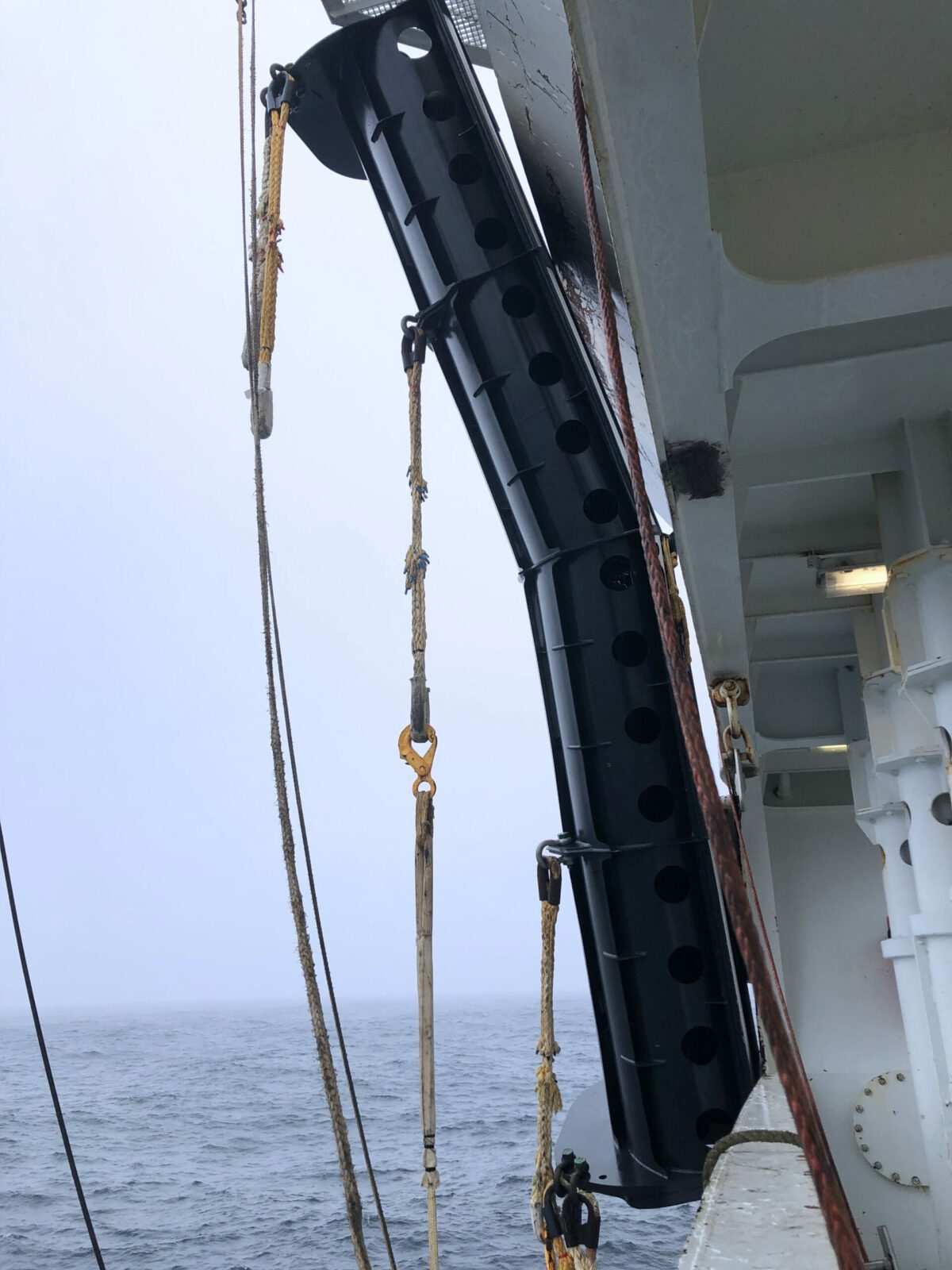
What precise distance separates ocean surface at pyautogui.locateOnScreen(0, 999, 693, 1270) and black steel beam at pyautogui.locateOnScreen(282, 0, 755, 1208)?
447 inches

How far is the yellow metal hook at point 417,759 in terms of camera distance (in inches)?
116

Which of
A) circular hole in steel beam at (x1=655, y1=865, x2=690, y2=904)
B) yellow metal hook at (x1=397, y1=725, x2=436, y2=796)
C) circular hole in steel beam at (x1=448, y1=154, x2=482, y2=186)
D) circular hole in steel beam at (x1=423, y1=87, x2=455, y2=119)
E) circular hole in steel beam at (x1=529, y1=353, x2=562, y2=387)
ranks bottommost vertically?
circular hole in steel beam at (x1=655, y1=865, x2=690, y2=904)

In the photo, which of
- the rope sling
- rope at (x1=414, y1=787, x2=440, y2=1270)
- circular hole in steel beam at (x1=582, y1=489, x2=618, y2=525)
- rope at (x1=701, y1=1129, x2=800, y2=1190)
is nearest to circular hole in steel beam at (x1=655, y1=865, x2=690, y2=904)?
the rope sling

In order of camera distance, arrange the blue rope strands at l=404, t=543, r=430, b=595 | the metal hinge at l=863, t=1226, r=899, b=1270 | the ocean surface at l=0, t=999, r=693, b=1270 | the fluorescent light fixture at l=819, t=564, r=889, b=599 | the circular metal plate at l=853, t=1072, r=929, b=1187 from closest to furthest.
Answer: the blue rope strands at l=404, t=543, r=430, b=595, the fluorescent light fixture at l=819, t=564, r=889, b=599, the metal hinge at l=863, t=1226, r=899, b=1270, the circular metal plate at l=853, t=1072, r=929, b=1187, the ocean surface at l=0, t=999, r=693, b=1270

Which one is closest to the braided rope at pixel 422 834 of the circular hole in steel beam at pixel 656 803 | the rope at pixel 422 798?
the rope at pixel 422 798

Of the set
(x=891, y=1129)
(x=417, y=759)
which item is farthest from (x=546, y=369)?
(x=891, y=1129)

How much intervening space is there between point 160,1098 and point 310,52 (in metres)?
36.0

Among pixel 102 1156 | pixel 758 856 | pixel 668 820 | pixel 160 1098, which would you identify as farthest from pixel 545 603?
pixel 160 1098

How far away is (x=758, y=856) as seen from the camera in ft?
24.3

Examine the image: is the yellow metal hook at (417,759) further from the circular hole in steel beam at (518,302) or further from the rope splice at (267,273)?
the circular hole in steel beam at (518,302)

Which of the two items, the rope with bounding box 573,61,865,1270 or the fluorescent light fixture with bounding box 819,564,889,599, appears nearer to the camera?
the rope with bounding box 573,61,865,1270

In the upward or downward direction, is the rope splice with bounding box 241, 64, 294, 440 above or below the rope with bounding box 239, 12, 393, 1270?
above

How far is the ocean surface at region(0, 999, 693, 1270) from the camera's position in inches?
599

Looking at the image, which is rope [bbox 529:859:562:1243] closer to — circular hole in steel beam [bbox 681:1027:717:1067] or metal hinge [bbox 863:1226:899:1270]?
circular hole in steel beam [bbox 681:1027:717:1067]
